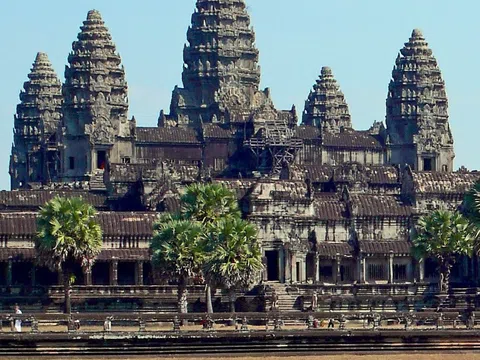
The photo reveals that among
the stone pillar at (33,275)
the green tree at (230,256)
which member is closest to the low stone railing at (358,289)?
the green tree at (230,256)

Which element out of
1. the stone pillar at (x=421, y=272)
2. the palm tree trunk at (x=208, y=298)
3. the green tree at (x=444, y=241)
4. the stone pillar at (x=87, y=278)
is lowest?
the palm tree trunk at (x=208, y=298)

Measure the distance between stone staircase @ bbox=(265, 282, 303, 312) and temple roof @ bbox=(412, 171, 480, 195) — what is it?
30.1 metres

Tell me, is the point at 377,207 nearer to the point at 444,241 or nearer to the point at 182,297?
the point at 444,241

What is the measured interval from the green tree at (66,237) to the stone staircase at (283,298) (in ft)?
37.4

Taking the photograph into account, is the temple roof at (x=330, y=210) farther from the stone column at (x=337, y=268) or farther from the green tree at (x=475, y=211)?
Answer: the green tree at (x=475, y=211)

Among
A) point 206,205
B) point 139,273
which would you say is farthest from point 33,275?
point 206,205

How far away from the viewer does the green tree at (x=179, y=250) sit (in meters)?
127

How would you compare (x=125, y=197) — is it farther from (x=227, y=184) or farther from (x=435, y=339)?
(x=435, y=339)

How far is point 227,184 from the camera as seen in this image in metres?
165

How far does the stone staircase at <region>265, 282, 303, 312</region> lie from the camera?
13650 cm

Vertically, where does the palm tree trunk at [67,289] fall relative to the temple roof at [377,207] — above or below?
below

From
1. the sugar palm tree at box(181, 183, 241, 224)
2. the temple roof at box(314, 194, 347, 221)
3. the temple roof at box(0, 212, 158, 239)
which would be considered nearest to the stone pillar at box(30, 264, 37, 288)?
the temple roof at box(0, 212, 158, 239)

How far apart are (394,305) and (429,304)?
2.25 meters

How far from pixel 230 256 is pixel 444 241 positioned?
2256 cm
